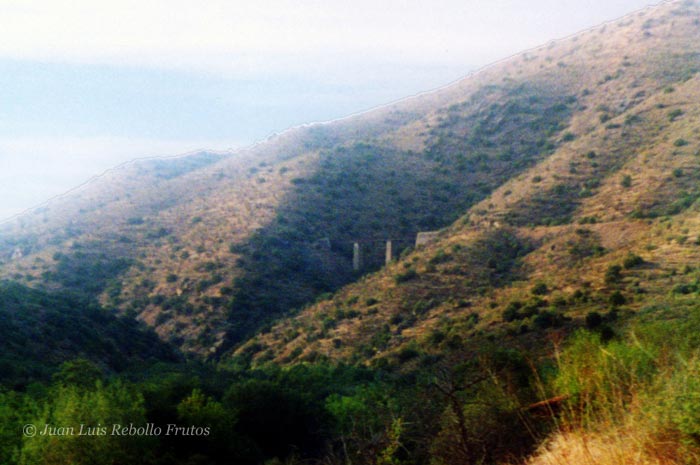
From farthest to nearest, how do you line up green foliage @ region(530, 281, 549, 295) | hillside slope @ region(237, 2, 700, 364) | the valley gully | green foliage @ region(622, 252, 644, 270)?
green foliage @ region(530, 281, 549, 295), green foliage @ region(622, 252, 644, 270), hillside slope @ region(237, 2, 700, 364), the valley gully

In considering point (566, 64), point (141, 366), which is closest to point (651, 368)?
point (141, 366)

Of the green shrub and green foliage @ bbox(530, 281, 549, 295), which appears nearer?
the green shrub

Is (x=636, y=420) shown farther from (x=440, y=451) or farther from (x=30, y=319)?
(x=30, y=319)

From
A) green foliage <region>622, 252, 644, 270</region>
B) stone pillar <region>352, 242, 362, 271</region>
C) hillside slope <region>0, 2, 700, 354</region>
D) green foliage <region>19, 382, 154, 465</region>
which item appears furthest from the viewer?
stone pillar <region>352, 242, 362, 271</region>

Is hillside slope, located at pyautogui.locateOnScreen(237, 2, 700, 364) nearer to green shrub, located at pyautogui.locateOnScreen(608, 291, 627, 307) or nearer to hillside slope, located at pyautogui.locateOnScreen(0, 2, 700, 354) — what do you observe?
green shrub, located at pyautogui.locateOnScreen(608, 291, 627, 307)

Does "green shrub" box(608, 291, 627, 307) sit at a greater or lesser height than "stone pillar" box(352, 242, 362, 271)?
greater

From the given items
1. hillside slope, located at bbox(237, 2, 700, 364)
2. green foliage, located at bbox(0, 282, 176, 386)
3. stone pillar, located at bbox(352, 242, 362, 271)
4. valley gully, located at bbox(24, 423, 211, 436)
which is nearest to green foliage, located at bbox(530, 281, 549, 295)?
hillside slope, located at bbox(237, 2, 700, 364)

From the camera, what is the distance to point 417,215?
6062 cm

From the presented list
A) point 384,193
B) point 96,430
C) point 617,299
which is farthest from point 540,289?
point 384,193

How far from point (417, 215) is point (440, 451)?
171 feet

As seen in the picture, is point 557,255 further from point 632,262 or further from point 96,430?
point 96,430

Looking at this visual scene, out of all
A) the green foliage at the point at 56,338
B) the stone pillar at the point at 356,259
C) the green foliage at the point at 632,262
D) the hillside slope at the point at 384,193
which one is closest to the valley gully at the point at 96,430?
the green foliage at the point at 56,338

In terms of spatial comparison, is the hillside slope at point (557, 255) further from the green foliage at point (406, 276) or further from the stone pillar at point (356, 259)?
the stone pillar at point (356, 259)

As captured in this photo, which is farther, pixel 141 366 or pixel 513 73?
pixel 513 73
